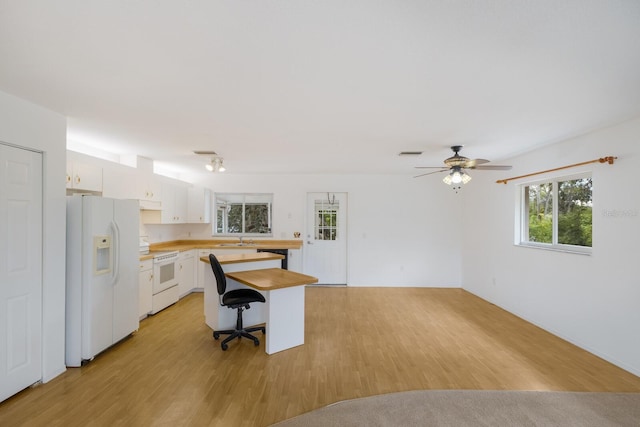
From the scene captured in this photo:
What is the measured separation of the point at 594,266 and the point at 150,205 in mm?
5842

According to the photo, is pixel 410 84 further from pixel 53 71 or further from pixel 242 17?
pixel 53 71

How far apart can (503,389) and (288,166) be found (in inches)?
168

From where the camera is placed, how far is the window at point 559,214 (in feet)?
11.0

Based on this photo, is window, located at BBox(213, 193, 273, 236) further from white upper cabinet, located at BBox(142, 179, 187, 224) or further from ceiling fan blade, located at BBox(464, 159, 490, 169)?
ceiling fan blade, located at BBox(464, 159, 490, 169)

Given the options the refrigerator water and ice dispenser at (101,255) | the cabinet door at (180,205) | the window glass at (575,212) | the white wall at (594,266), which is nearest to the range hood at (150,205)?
the cabinet door at (180,205)

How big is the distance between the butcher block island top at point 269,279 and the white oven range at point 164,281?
1.51 metres

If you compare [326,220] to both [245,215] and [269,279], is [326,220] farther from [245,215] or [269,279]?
[269,279]

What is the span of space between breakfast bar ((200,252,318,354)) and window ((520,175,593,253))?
3.21m

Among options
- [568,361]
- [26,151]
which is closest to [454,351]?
[568,361]

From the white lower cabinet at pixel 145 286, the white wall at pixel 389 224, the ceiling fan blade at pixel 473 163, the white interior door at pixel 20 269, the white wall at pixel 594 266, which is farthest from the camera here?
the white wall at pixel 389 224

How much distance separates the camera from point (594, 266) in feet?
10.1

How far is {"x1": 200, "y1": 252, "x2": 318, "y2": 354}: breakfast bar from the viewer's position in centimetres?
298

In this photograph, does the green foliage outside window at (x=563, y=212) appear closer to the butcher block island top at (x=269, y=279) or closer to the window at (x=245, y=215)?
the butcher block island top at (x=269, y=279)

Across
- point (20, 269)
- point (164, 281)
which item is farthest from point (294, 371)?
point (164, 281)
